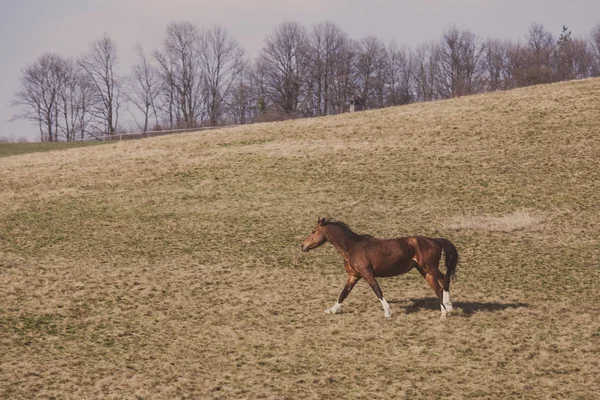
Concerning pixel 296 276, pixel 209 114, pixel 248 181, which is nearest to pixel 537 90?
pixel 248 181

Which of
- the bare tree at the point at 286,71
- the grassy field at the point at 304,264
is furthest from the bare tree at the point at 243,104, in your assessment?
the grassy field at the point at 304,264

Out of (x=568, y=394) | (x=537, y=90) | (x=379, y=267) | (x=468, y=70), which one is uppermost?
(x=468, y=70)

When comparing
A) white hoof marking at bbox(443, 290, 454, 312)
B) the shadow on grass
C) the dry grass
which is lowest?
the shadow on grass

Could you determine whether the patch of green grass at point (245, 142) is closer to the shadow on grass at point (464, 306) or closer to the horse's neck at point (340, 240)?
the shadow on grass at point (464, 306)

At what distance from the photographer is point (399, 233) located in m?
24.5

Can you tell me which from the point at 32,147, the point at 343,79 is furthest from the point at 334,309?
the point at 343,79

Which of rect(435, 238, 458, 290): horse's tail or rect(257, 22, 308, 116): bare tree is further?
rect(257, 22, 308, 116): bare tree

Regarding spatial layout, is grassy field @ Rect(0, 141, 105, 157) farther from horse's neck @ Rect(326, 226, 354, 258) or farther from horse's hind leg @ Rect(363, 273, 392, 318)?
horse's hind leg @ Rect(363, 273, 392, 318)

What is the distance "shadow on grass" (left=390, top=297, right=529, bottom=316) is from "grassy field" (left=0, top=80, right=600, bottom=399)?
0.36 ft

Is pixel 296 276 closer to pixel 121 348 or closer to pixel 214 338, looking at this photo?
pixel 214 338

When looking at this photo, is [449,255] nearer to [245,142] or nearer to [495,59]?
[245,142]

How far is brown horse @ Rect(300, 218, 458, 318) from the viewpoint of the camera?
14.9 meters

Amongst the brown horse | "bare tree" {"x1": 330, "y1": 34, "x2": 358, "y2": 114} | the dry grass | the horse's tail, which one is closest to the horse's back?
the brown horse

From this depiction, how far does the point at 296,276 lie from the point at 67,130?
100897 millimetres
